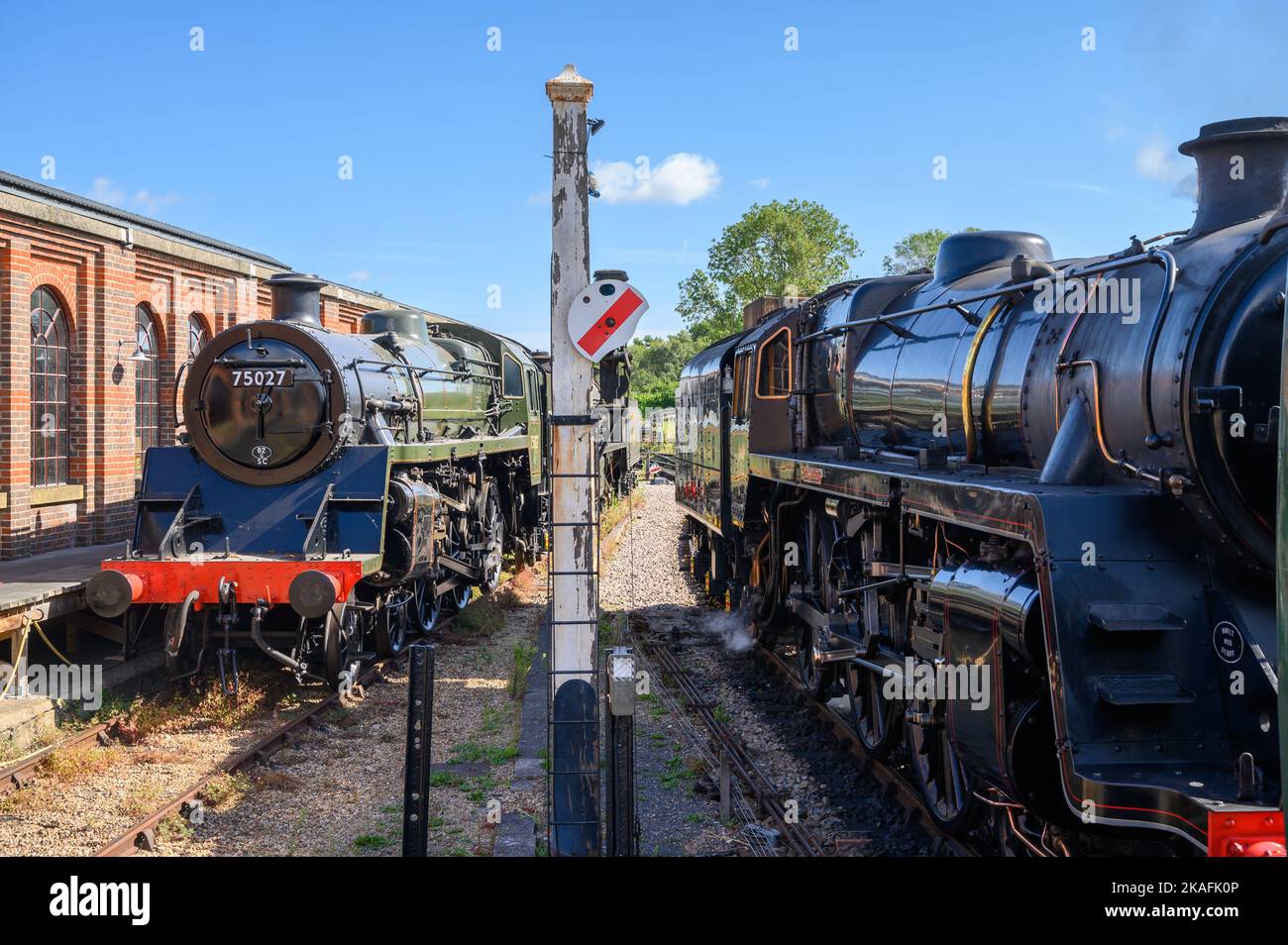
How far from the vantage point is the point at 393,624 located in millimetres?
10352

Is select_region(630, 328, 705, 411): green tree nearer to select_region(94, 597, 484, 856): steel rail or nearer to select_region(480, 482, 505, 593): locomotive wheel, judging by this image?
select_region(480, 482, 505, 593): locomotive wheel

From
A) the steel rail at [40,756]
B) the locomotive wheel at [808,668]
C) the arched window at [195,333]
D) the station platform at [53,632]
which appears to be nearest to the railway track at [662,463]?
the arched window at [195,333]

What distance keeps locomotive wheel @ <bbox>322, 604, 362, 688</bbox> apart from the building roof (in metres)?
5.42

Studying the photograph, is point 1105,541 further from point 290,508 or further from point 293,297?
point 293,297

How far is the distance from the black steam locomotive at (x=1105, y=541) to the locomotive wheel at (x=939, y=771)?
0.02 metres

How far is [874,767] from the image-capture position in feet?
21.8

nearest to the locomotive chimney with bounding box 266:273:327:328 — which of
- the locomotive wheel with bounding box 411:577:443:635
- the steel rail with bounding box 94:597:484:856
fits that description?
the locomotive wheel with bounding box 411:577:443:635

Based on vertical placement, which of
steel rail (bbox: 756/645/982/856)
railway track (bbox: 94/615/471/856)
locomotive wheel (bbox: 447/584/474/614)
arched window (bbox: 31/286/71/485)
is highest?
arched window (bbox: 31/286/71/485)

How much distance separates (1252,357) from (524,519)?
13.0 m

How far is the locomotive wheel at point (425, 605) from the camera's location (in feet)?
35.6

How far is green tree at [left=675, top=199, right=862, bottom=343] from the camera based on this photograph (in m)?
39.0

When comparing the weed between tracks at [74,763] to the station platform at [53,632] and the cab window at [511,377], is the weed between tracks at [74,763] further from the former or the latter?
the cab window at [511,377]

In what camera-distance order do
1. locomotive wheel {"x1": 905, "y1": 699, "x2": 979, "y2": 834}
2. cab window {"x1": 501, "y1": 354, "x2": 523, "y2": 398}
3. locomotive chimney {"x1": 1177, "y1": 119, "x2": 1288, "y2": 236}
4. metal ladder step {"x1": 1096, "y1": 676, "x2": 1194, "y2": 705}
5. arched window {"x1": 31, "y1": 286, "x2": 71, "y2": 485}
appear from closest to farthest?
metal ladder step {"x1": 1096, "y1": 676, "x2": 1194, "y2": 705} < locomotive chimney {"x1": 1177, "y1": 119, "x2": 1288, "y2": 236} < locomotive wheel {"x1": 905, "y1": 699, "x2": 979, "y2": 834} < arched window {"x1": 31, "y1": 286, "x2": 71, "y2": 485} < cab window {"x1": 501, "y1": 354, "x2": 523, "y2": 398}

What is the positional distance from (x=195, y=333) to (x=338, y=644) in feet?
23.7
